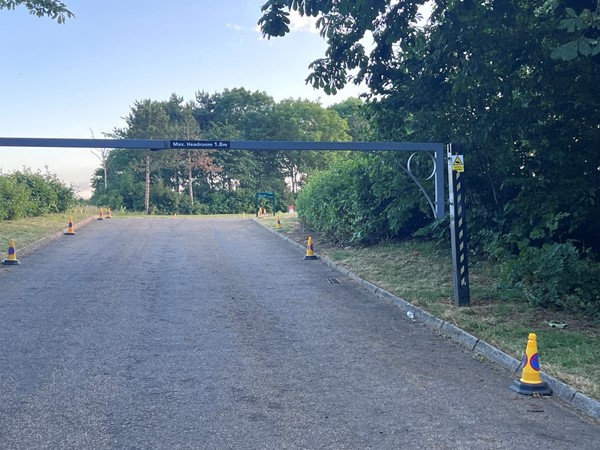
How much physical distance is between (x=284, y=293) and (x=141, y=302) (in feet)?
8.63

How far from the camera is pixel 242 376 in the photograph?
22.1ft

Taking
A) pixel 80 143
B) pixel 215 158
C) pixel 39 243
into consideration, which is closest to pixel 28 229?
pixel 39 243

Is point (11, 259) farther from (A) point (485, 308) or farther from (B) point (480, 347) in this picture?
(B) point (480, 347)

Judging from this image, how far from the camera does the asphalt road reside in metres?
5.14

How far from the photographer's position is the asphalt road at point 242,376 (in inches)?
203

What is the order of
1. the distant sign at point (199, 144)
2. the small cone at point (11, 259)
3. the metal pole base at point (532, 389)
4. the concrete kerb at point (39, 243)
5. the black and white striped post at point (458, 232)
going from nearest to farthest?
1. the metal pole base at point (532, 389)
2. the distant sign at point (199, 144)
3. the black and white striped post at point (458, 232)
4. the small cone at point (11, 259)
5. the concrete kerb at point (39, 243)

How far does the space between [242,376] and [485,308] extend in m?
4.63

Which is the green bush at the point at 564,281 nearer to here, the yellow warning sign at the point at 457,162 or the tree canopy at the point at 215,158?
the yellow warning sign at the point at 457,162

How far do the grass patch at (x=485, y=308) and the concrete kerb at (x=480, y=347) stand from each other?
108 millimetres

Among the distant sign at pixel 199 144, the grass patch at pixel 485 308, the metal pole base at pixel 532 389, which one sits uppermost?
the distant sign at pixel 199 144

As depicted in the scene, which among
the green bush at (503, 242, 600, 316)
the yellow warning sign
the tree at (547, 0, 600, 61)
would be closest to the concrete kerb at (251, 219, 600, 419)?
the green bush at (503, 242, 600, 316)

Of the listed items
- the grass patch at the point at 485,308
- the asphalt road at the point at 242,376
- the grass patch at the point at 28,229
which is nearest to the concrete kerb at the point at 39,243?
the grass patch at the point at 28,229

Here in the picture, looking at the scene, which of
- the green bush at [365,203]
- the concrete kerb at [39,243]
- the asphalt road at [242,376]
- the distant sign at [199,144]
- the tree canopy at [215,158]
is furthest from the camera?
the tree canopy at [215,158]

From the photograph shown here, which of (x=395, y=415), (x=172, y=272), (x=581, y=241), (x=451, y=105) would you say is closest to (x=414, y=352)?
(x=395, y=415)
